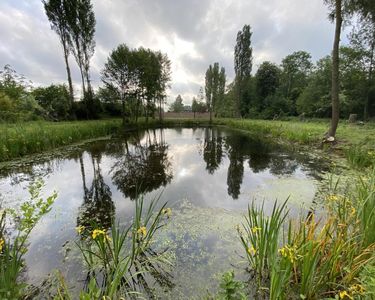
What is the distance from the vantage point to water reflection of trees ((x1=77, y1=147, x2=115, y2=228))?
3.24m

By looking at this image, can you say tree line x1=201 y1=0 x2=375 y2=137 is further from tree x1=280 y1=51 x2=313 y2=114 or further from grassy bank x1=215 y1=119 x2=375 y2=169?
grassy bank x1=215 y1=119 x2=375 y2=169

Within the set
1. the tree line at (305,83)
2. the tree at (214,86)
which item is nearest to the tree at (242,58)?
the tree line at (305,83)

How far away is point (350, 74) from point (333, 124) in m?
19.4

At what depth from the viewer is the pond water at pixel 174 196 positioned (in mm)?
2250

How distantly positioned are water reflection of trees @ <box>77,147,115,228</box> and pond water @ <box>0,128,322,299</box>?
2cm

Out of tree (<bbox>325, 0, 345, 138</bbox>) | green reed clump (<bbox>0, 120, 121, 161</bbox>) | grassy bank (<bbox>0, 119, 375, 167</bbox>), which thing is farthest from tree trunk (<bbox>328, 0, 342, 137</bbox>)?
green reed clump (<bbox>0, 120, 121, 161</bbox>)

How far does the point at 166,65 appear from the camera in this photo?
26703 millimetres

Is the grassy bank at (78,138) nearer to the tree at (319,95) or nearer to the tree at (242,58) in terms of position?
the tree at (319,95)

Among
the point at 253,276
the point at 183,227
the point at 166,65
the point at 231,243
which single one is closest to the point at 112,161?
the point at 183,227

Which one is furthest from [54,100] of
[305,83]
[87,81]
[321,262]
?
[305,83]

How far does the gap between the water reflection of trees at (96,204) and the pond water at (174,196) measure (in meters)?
0.02

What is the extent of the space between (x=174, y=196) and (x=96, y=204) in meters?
1.58

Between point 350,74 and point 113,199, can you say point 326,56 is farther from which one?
point 113,199

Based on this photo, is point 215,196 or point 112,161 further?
point 112,161
